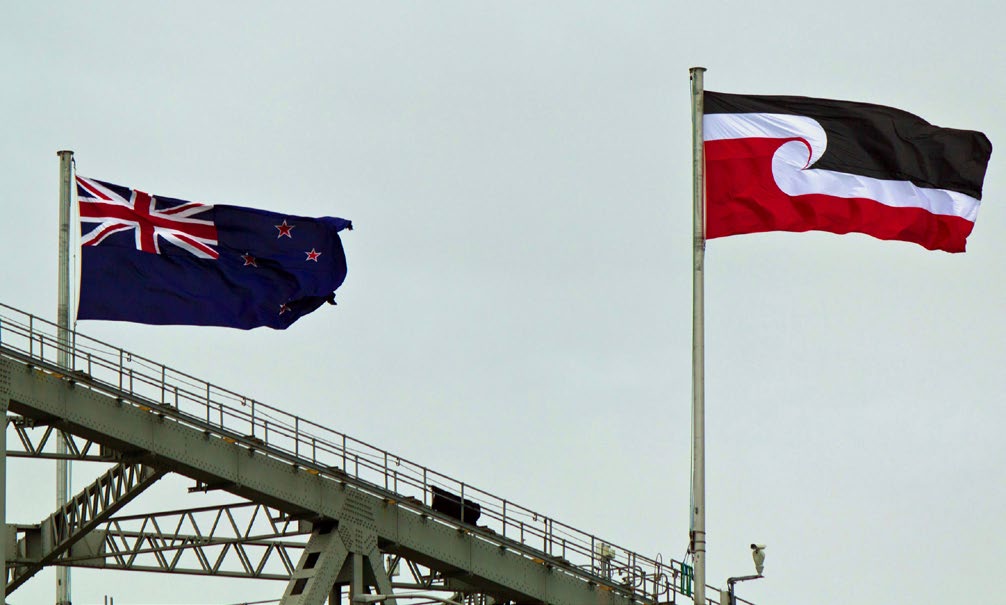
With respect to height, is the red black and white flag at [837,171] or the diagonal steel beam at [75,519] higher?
the red black and white flag at [837,171]

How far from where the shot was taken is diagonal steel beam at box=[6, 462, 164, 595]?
48.9 m

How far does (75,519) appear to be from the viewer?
1971 inches

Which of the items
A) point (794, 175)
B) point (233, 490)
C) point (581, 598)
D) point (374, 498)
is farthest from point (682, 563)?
point (794, 175)

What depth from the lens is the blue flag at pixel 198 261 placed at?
46.3m

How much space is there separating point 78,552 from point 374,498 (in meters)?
7.92

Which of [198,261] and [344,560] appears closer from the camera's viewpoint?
[198,261]

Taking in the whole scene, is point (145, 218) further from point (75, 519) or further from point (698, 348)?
point (698, 348)

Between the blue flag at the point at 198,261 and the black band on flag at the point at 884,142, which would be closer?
the black band on flag at the point at 884,142

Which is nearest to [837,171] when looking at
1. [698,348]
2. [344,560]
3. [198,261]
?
[698,348]

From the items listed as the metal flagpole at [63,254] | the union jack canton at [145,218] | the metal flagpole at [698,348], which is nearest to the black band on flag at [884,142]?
the metal flagpole at [698,348]

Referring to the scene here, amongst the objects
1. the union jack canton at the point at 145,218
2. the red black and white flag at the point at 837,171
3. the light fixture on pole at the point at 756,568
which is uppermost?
the union jack canton at the point at 145,218

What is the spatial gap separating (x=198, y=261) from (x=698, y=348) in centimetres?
1472

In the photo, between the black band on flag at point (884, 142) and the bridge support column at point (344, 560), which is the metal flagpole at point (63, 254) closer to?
the bridge support column at point (344, 560)

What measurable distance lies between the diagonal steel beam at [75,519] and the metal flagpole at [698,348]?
15374mm
